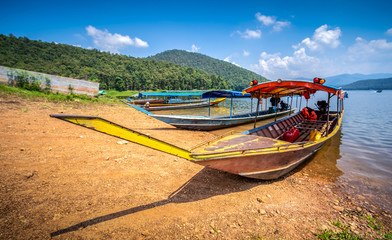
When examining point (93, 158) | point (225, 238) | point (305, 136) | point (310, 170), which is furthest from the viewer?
point (305, 136)

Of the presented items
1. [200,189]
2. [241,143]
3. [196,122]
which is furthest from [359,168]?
[196,122]

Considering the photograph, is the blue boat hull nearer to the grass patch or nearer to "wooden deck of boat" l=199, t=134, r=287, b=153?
"wooden deck of boat" l=199, t=134, r=287, b=153

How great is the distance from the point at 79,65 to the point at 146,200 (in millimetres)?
93330

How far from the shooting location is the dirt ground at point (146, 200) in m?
2.68

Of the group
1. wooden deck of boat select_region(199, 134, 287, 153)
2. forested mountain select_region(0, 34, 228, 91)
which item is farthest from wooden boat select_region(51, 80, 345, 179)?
forested mountain select_region(0, 34, 228, 91)

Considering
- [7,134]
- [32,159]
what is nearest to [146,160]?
[32,159]

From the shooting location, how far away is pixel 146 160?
532 cm

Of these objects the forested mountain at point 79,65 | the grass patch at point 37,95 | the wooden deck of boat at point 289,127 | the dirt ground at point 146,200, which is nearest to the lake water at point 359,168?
the dirt ground at point 146,200

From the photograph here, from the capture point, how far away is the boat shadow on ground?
2832 mm

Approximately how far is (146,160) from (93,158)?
1618 millimetres

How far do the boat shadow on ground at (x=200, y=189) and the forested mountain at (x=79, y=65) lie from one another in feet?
199

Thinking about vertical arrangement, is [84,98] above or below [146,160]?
above

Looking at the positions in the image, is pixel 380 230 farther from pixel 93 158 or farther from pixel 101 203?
pixel 93 158

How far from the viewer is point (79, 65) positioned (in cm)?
7462
